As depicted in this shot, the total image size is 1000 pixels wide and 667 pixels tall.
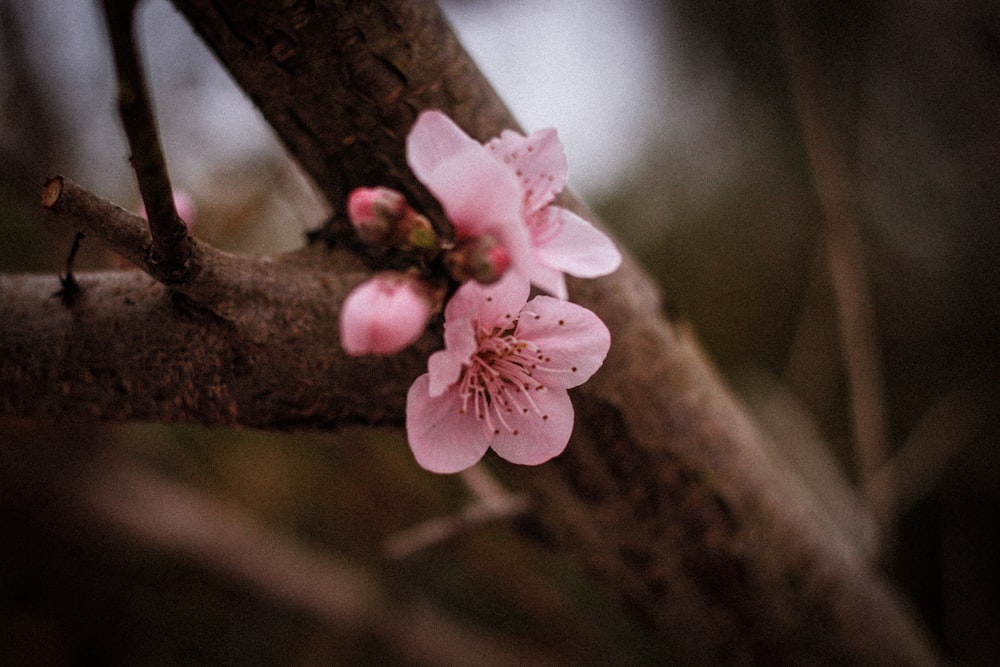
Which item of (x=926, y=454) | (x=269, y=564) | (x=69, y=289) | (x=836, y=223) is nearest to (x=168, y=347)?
(x=69, y=289)

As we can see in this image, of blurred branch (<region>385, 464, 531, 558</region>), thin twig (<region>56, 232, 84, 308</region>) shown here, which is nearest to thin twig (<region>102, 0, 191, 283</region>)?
thin twig (<region>56, 232, 84, 308</region>)

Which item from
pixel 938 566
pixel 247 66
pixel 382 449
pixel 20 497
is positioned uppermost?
pixel 247 66

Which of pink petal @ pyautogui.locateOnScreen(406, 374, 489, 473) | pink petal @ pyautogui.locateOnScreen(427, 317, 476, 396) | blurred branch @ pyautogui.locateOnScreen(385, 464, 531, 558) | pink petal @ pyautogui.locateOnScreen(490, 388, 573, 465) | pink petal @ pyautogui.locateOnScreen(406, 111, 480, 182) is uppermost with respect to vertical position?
pink petal @ pyautogui.locateOnScreen(406, 111, 480, 182)

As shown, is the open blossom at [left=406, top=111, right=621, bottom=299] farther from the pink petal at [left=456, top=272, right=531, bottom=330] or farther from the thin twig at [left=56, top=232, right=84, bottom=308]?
the thin twig at [left=56, top=232, right=84, bottom=308]

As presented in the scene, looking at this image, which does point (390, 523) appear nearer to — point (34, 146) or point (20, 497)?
point (20, 497)

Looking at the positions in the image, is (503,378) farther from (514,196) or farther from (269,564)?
(269,564)

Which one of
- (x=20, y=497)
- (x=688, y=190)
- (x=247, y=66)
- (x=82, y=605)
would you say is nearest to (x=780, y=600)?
(x=247, y=66)

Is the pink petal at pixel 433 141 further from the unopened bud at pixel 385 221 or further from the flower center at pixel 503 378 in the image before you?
the flower center at pixel 503 378
